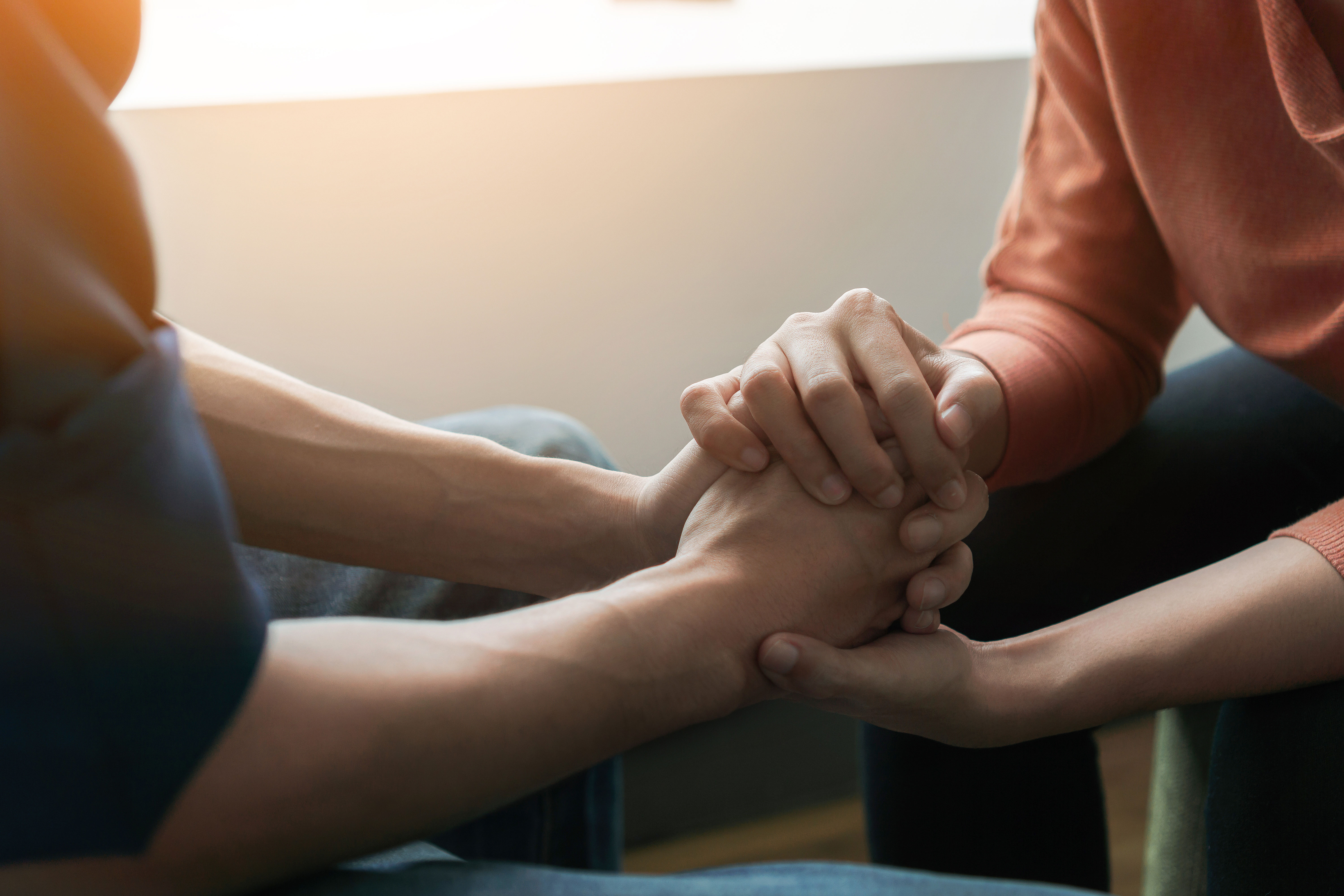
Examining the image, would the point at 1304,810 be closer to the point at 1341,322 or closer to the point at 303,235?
the point at 1341,322

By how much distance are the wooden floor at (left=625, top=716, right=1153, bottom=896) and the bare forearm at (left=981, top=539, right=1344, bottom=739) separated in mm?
687

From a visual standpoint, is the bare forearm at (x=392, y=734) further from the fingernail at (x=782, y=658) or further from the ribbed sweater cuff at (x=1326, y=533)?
the ribbed sweater cuff at (x=1326, y=533)

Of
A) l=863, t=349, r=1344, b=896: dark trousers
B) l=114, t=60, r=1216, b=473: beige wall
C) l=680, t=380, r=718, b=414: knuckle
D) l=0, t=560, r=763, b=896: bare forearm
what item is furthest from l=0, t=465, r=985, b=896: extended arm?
l=114, t=60, r=1216, b=473: beige wall

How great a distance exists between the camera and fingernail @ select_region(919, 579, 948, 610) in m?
0.66

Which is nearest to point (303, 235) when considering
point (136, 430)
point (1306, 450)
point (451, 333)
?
point (451, 333)

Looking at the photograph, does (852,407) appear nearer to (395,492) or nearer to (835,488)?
(835,488)

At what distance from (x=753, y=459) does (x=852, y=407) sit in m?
0.09

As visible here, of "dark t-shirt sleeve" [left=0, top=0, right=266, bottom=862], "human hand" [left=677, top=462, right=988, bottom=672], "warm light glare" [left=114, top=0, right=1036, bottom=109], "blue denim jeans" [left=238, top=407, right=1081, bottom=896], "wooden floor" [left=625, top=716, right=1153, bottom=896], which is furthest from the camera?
"wooden floor" [left=625, top=716, right=1153, bottom=896]

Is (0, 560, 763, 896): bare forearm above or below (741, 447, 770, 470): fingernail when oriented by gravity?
below

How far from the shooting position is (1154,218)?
2.88 feet

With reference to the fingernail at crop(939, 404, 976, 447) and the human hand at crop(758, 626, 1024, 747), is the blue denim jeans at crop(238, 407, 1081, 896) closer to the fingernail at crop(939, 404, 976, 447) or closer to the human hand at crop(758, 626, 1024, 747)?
the human hand at crop(758, 626, 1024, 747)

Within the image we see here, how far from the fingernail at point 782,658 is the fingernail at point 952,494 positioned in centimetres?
18

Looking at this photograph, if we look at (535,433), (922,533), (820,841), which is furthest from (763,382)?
(820,841)

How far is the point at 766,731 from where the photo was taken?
132cm
